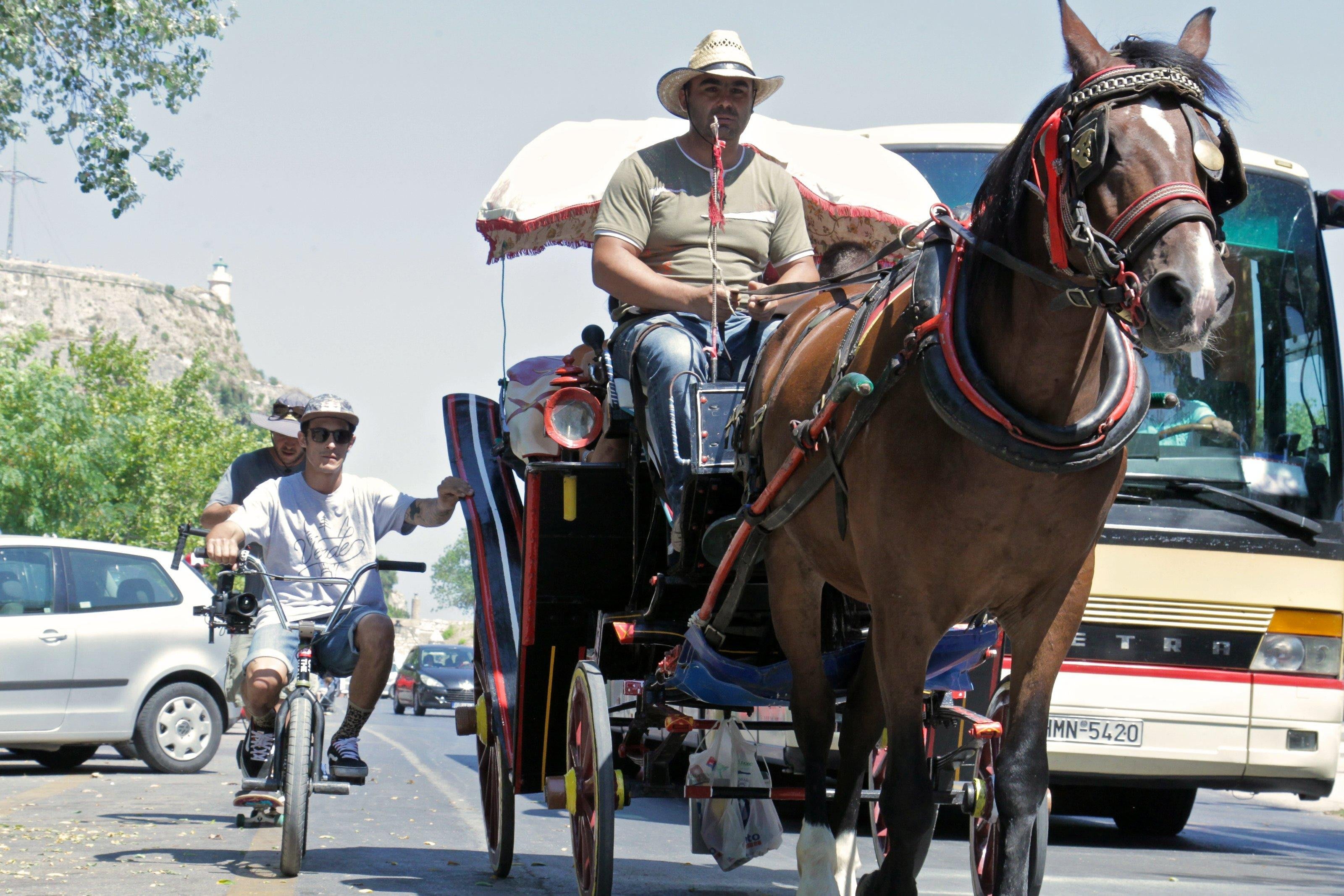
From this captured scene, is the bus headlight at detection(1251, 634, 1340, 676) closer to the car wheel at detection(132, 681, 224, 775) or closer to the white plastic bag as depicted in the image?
the white plastic bag

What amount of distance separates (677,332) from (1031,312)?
1.91 metres

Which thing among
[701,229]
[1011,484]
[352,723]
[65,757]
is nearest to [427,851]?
[352,723]

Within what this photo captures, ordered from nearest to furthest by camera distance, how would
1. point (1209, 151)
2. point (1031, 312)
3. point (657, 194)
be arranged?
point (1209, 151) < point (1031, 312) < point (657, 194)

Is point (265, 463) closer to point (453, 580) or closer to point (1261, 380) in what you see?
point (1261, 380)

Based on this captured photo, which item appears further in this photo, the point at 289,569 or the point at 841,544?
the point at 289,569

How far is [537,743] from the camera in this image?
20.4 feet

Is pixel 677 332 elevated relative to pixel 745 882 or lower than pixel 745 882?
elevated

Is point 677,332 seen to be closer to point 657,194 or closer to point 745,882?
point 657,194

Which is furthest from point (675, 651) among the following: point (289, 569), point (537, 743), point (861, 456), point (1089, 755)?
point (1089, 755)

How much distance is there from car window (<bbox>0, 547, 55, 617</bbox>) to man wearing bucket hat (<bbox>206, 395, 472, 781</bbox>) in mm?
5624

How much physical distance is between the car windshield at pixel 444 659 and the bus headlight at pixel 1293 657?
32.2 metres

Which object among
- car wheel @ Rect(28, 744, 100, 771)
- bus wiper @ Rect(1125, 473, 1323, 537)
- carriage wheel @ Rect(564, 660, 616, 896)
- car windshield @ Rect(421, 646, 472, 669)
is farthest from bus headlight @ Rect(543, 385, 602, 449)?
car windshield @ Rect(421, 646, 472, 669)

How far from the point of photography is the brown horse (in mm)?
3574

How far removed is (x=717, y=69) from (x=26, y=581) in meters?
8.39
